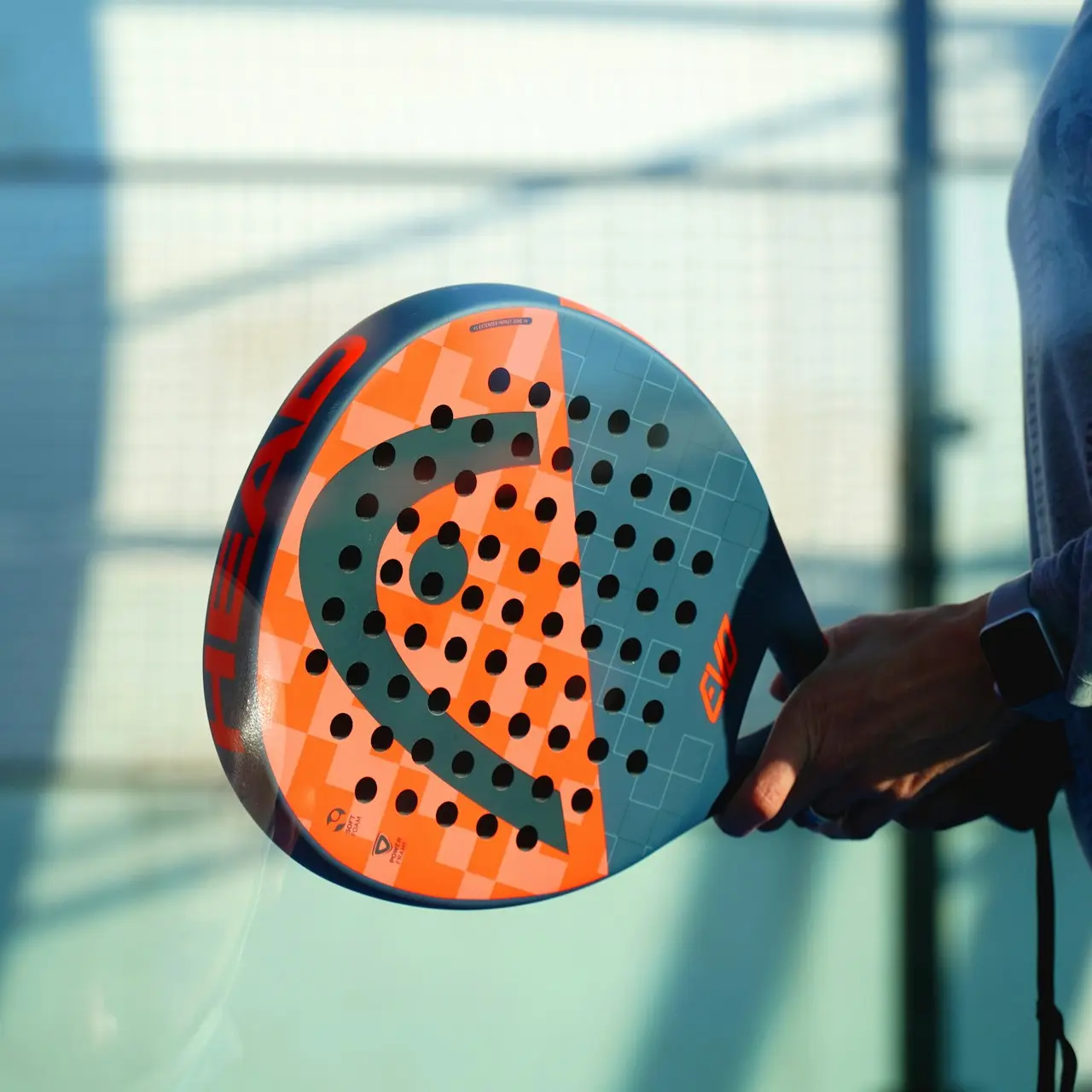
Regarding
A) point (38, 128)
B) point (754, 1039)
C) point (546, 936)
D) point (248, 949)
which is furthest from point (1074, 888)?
point (38, 128)

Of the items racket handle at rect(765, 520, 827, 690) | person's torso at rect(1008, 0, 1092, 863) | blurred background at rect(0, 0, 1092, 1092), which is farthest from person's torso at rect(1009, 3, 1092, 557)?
blurred background at rect(0, 0, 1092, 1092)

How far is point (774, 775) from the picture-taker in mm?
461

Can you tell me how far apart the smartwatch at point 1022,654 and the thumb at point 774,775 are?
9 cm

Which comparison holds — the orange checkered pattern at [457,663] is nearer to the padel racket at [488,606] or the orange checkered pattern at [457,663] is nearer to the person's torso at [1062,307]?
the padel racket at [488,606]

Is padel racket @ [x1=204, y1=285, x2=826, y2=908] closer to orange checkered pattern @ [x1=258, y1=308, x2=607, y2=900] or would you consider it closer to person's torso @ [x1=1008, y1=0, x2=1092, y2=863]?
orange checkered pattern @ [x1=258, y1=308, x2=607, y2=900]

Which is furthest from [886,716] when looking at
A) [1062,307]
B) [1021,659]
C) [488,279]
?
[488,279]

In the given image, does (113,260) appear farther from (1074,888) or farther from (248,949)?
(1074,888)

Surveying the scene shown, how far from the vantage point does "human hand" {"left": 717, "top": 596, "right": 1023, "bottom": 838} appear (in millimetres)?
483

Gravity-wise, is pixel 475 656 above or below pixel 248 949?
above

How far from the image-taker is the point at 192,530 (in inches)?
36.4

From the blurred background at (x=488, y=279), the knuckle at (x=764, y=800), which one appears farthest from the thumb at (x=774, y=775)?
the blurred background at (x=488, y=279)

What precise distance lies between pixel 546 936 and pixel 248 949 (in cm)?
29

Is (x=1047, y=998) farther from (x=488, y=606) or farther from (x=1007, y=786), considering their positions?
(x=488, y=606)

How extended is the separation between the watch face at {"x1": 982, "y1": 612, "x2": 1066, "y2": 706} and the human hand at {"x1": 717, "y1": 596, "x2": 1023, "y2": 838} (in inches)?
1.3
